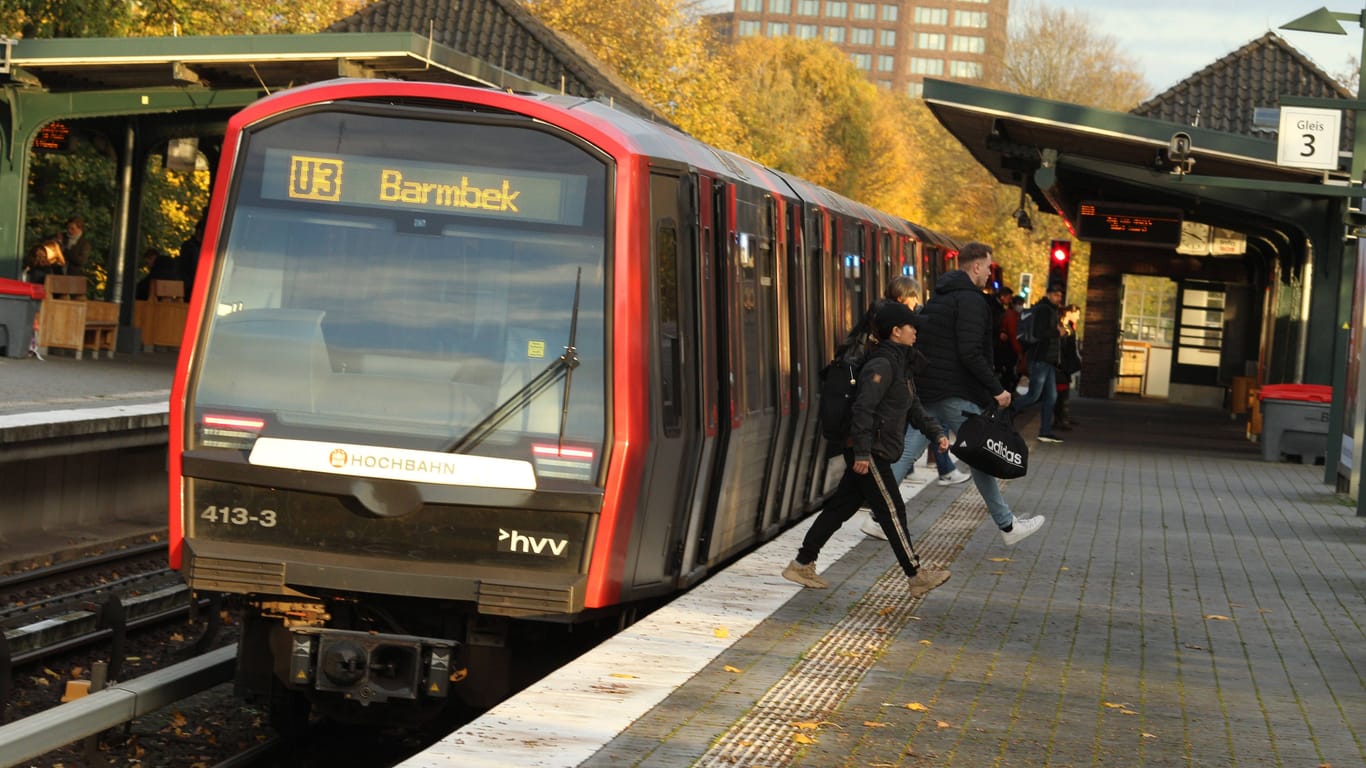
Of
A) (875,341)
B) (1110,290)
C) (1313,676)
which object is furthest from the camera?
(1110,290)

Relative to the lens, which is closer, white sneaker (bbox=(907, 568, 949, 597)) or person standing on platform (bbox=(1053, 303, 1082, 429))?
white sneaker (bbox=(907, 568, 949, 597))

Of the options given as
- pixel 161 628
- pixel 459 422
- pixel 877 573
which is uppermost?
pixel 459 422

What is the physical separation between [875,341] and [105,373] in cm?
1376

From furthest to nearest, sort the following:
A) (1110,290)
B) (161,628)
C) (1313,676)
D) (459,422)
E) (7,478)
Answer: (1110,290), (7,478), (161,628), (1313,676), (459,422)

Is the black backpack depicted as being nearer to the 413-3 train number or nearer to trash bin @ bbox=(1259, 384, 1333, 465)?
the 413-3 train number

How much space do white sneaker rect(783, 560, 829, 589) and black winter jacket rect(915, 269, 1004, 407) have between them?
98.6 inches

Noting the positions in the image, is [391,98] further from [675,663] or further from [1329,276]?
[1329,276]

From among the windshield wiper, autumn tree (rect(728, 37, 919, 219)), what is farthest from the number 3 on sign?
autumn tree (rect(728, 37, 919, 219))

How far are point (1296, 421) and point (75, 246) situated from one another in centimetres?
1578

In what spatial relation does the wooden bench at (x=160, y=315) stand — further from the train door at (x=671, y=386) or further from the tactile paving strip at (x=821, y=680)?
the train door at (x=671, y=386)

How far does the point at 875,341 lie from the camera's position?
1059cm

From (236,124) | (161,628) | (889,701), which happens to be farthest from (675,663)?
(161,628)

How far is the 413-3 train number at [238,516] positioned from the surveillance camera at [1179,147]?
14953mm

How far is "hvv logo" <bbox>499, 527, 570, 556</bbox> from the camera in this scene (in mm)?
8250
